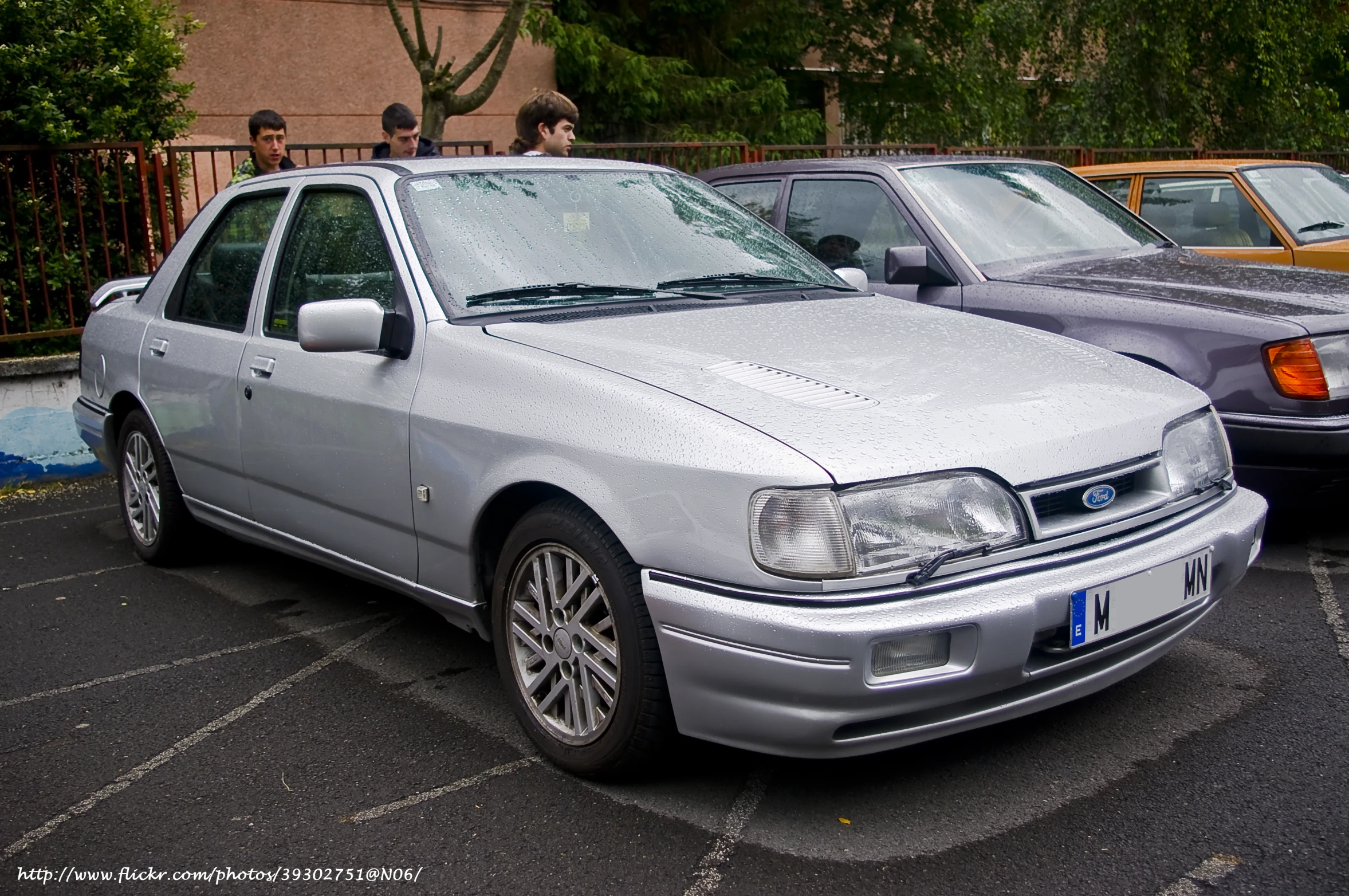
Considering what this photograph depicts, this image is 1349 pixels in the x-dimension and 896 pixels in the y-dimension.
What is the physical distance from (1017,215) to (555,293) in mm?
3227

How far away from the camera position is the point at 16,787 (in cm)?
346

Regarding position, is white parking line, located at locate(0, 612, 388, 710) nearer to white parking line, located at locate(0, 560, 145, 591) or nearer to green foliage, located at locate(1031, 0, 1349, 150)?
white parking line, located at locate(0, 560, 145, 591)

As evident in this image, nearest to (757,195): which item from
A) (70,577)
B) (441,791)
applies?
(70,577)

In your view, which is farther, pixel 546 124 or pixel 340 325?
pixel 546 124

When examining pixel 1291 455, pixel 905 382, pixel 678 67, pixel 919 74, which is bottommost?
pixel 1291 455

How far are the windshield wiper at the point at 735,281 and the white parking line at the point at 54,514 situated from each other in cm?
418

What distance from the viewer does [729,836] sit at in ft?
9.95

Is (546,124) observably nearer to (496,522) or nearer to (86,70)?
(86,70)

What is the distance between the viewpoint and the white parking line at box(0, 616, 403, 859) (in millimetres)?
3188

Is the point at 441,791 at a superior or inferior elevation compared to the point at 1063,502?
inferior

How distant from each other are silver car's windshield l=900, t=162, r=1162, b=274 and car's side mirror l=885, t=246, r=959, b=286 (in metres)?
0.15

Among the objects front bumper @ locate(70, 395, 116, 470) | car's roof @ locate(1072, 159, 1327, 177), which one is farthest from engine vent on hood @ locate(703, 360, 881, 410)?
car's roof @ locate(1072, 159, 1327, 177)

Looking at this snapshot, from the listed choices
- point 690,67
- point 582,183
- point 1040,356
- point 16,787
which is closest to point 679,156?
point 690,67

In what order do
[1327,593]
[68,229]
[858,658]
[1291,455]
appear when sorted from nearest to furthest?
[858,658], [1327,593], [1291,455], [68,229]
